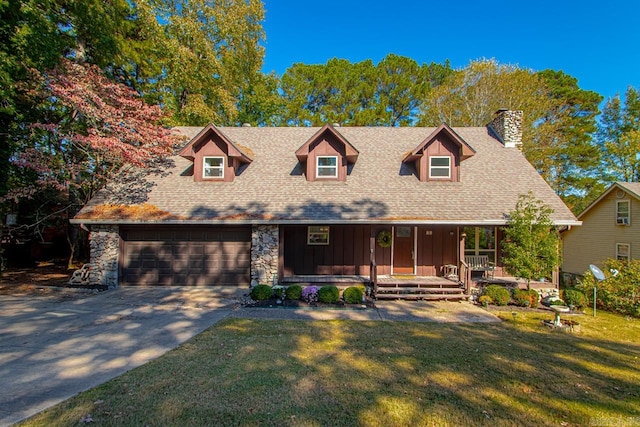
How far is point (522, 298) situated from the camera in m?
10.1

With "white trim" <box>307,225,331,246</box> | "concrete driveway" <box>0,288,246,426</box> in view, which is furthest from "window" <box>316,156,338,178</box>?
"concrete driveway" <box>0,288,246,426</box>

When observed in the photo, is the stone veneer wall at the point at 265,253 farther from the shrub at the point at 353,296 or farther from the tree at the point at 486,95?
the tree at the point at 486,95

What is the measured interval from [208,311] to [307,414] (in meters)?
5.97

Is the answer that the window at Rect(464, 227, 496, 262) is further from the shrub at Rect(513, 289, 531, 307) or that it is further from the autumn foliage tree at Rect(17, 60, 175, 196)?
the autumn foliage tree at Rect(17, 60, 175, 196)

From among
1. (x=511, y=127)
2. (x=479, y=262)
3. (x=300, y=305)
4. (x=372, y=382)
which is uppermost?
(x=511, y=127)

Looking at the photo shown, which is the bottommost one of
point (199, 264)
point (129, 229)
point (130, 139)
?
point (199, 264)

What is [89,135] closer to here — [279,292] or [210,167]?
[210,167]

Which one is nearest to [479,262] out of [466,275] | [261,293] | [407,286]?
[466,275]

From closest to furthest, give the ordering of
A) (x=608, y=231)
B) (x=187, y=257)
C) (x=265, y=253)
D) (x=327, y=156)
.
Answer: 1. (x=265, y=253)
2. (x=187, y=257)
3. (x=327, y=156)
4. (x=608, y=231)

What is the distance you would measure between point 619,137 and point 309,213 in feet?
103

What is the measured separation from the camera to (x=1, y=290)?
444 inches

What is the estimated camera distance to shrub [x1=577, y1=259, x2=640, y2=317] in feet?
32.6

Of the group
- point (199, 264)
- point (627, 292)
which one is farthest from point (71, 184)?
point (627, 292)

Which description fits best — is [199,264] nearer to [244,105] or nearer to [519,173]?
[519,173]
